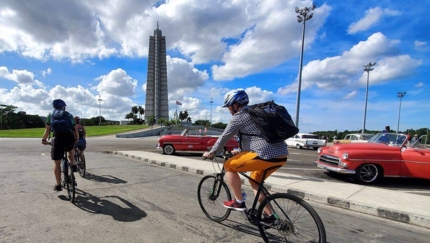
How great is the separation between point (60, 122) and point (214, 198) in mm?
3342

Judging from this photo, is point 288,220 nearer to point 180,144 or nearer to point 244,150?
point 244,150

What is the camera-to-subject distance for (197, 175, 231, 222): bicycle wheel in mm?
3948

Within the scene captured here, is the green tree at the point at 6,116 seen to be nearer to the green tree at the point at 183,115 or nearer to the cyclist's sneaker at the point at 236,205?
the green tree at the point at 183,115

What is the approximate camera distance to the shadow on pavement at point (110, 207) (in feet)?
13.7

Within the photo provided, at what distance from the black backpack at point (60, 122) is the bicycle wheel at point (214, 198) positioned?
2943mm

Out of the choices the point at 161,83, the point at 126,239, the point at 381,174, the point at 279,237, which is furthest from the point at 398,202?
the point at 161,83

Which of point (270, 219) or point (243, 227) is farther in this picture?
point (243, 227)

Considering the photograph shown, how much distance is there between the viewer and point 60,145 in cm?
493

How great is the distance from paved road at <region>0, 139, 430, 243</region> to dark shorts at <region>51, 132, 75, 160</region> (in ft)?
2.89

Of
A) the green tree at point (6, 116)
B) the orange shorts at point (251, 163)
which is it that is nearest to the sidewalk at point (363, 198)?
the orange shorts at point (251, 163)

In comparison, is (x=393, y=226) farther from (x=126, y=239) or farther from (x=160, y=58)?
→ (x=160, y=58)

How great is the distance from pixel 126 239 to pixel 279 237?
6.63 ft

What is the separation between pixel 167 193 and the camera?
18.8ft

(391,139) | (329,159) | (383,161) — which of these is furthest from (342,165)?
(391,139)
